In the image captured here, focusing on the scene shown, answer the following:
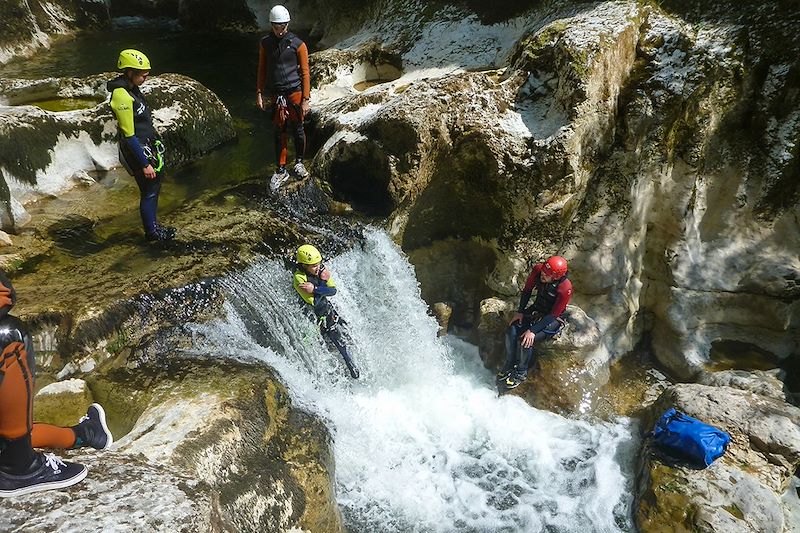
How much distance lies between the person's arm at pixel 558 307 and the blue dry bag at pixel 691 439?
82.6 inches

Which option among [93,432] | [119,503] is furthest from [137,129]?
[119,503]

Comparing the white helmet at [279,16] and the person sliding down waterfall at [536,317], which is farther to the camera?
the person sliding down waterfall at [536,317]

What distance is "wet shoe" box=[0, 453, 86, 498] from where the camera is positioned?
3.94 metres

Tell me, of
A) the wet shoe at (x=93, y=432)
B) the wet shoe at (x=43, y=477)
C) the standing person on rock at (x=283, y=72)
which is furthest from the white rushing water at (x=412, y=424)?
the wet shoe at (x=43, y=477)

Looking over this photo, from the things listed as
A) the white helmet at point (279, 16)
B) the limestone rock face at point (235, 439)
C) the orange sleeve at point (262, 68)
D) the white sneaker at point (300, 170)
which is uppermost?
the white helmet at point (279, 16)

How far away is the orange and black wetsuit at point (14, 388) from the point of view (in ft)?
12.2

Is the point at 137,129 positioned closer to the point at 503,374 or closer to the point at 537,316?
the point at 537,316

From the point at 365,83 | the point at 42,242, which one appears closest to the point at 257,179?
the point at 42,242

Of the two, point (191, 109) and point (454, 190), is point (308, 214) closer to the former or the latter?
point (454, 190)

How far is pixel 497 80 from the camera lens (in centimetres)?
980

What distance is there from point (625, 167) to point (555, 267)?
8.36ft

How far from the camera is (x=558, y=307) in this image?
829 centimetres

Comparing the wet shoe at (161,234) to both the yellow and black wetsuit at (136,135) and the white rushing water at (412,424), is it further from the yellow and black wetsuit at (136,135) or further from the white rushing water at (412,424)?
the white rushing water at (412,424)

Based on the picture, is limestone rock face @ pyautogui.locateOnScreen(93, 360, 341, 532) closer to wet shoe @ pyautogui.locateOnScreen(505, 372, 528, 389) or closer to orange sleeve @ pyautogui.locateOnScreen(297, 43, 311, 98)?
wet shoe @ pyautogui.locateOnScreen(505, 372, 528, 389)
